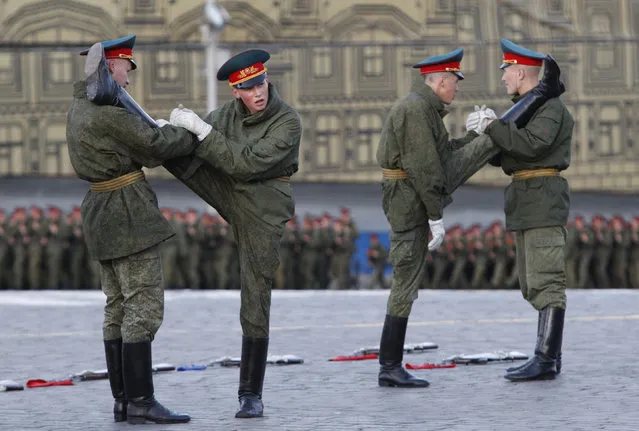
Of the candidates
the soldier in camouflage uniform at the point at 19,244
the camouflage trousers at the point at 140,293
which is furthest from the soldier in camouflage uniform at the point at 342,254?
the camouflage trousers at the point at 140,293

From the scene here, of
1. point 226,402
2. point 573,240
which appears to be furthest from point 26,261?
point 226,402

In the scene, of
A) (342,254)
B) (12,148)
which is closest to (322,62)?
(12,148)

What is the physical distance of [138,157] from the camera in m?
8.28

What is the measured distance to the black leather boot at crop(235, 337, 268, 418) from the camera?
27.8ft

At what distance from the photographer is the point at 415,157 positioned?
945cm

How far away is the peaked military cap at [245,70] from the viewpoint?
843 cm

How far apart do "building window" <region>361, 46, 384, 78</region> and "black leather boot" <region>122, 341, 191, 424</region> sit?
Result: 2829 centimetres

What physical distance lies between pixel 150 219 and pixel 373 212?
93.5 ft

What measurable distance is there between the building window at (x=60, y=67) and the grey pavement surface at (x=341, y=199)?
6.87 ft

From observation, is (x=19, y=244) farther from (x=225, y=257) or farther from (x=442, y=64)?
(x=442, y=64)

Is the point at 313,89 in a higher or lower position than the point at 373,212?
higher

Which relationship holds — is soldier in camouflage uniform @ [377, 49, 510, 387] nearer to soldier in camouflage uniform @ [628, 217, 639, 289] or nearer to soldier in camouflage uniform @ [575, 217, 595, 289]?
soldier in camouflage uniform @ [575, 217, 595, 289]

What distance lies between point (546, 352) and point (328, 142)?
26.7m

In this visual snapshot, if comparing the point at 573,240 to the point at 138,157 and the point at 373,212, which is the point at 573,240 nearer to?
the point at 373,212
